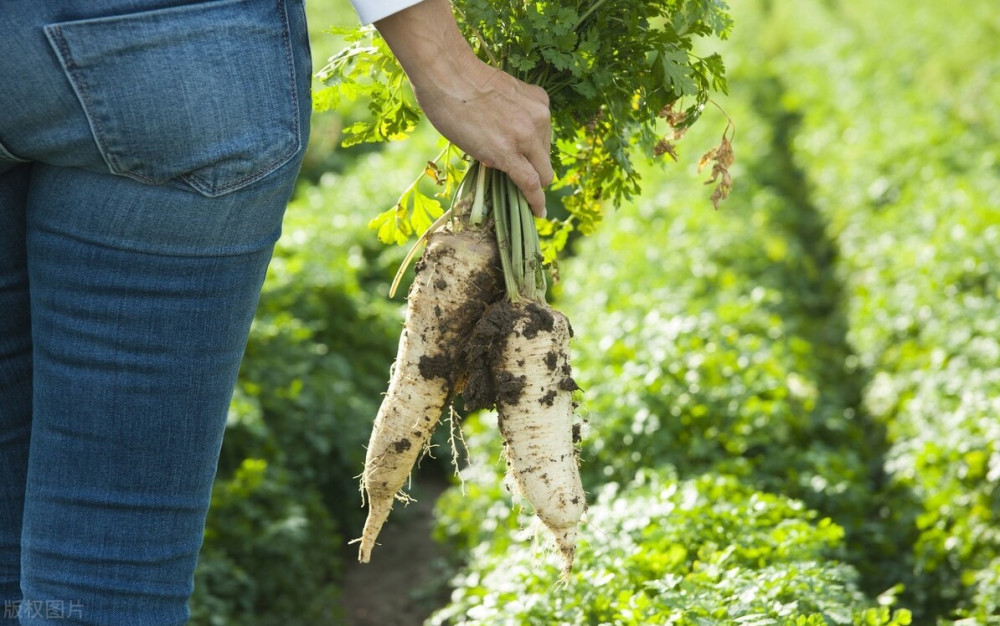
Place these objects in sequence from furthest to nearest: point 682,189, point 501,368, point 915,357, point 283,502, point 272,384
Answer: point 682,189 < point 915,357 < point 272,384 < point 283,502 < point 501,368

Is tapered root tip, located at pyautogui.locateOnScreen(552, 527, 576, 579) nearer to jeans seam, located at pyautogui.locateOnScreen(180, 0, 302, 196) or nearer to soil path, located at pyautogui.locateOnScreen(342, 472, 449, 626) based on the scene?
jeans seam, located at pyautogui.locateOnScreen(180, 0, 302, 196)

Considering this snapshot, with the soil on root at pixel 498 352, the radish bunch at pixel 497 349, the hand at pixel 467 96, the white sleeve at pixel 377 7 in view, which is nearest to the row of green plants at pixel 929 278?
the radish bunch at pixel 497 349

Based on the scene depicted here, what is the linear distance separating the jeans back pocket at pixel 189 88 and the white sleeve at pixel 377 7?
12 cm

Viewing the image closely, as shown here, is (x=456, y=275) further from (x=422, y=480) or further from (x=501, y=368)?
(x=422, y=480)

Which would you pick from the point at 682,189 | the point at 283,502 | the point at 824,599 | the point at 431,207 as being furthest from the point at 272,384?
the point at 682,189

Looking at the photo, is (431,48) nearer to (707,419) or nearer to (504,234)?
(504,234)

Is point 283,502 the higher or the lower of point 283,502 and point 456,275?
the higher

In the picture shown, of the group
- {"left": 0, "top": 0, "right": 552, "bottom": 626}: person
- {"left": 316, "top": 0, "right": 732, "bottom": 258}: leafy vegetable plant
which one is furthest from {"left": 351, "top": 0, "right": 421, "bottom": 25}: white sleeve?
{"left": 316, "top": 0, "right": 732, "bottom": 258}: leafy vegetable plant

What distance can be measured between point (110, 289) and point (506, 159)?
28.3 inches

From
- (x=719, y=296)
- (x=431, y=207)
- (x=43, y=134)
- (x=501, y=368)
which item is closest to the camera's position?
(x=43, y=134)

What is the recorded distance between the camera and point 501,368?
2139 millimetres

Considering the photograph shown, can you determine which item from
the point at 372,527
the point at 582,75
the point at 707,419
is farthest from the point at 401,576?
the point at 582,75

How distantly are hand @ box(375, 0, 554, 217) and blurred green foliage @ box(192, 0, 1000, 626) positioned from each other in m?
0.96

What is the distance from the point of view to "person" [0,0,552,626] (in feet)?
4.52
